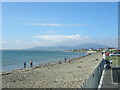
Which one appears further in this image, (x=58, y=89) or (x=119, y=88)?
(x=58, y=89)

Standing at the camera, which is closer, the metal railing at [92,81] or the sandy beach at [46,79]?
the metal railing at [92,81]

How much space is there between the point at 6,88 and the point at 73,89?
5006 mm

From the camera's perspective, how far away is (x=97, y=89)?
375 inches

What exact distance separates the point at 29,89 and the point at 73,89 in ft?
10.0

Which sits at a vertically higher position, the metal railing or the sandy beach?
the metal railing

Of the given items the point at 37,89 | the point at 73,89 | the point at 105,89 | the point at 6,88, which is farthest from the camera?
the point at 6,88

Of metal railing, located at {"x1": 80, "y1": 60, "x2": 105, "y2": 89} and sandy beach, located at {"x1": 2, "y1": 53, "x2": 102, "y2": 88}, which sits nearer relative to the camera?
metal railing, located at {"x1": 80, "y1": 60, "x2": 105, "y2": 89}

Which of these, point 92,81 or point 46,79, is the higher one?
point 92,81

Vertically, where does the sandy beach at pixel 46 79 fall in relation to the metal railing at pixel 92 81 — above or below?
below

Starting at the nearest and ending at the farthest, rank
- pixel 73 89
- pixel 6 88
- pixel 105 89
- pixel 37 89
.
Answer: pixel 105 89 < pixel 73 89 < pixel 37 89 < pixel 6 88

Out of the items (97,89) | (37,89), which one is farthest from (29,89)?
(97,89)

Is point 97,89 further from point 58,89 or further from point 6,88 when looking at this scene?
point 6,88

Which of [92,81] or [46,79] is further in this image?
[46,79]

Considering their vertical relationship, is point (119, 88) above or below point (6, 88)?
above
